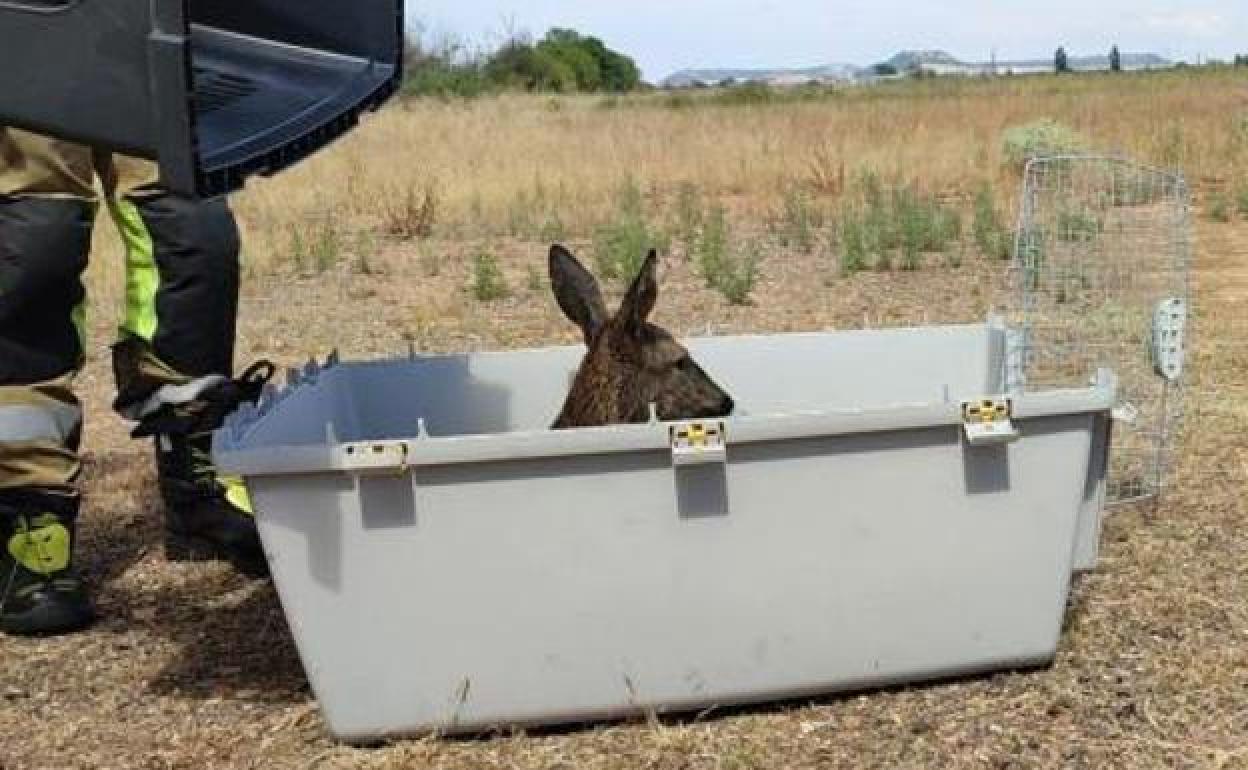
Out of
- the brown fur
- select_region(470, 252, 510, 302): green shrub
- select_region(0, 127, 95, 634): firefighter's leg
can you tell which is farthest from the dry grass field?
the brown fur

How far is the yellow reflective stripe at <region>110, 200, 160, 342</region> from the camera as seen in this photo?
12.0 ft

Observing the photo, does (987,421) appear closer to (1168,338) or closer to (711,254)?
(1168,338)

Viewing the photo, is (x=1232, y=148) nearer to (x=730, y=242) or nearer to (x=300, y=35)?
(x=730, y=242)

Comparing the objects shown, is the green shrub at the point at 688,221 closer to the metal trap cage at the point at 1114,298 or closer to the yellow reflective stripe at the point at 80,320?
the metal trap cage at the point at 1114,298

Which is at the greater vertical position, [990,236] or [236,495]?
[990,236]

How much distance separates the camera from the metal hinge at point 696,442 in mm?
2629

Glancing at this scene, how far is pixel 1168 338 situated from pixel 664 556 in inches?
64.9

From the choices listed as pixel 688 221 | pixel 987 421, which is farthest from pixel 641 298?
pixel 688 221

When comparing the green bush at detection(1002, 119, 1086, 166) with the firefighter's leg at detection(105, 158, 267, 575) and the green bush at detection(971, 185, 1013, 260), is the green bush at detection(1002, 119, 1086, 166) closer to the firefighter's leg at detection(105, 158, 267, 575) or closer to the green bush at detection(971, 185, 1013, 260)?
the green bush at detection(971, 185, 1013, 260)

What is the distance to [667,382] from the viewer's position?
10.7 ft

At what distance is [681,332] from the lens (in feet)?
23.4

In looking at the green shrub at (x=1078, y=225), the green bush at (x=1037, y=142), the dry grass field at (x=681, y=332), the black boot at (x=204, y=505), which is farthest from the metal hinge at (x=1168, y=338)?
the green bush at (x=1037, y=142)

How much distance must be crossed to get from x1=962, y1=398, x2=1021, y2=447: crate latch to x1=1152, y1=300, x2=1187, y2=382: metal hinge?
1162 millimetres

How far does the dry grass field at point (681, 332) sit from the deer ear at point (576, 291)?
Result: 37.4 inches
